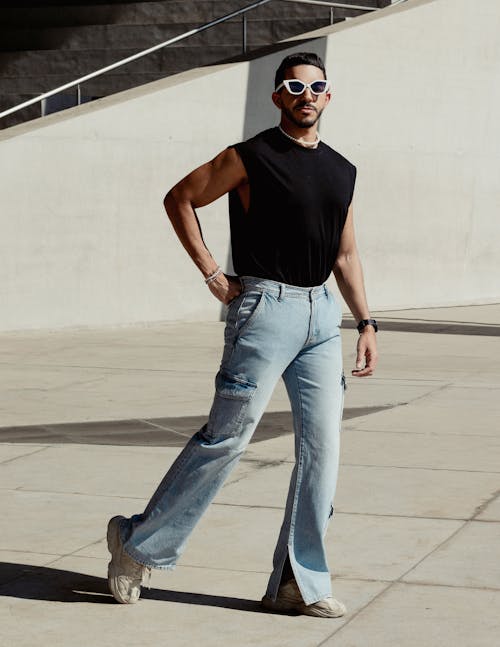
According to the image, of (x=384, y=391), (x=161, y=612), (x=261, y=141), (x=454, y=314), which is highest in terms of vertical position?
(x=261, y=141)

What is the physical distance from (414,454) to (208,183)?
11.1ft

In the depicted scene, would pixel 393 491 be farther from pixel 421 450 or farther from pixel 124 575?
pixel 124 575

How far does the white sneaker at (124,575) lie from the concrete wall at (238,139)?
31.4ft

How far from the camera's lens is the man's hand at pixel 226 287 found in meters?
4.90

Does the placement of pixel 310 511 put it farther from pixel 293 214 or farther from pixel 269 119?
pixel 269 119

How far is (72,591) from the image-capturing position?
5273 mm

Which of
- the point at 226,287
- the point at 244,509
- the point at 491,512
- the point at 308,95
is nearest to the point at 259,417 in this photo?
the point at 226,287

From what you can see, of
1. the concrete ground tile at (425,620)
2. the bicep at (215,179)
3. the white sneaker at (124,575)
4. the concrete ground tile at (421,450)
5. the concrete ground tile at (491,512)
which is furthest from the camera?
the concrete ground tile at (421,450)

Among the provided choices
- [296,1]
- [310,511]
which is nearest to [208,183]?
[310,511]

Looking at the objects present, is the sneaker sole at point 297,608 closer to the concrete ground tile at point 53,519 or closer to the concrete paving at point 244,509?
the concrete paving at point 244,509

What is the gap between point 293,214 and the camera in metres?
4.86

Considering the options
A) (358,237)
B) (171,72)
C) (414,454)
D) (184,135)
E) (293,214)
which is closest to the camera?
(293,214)

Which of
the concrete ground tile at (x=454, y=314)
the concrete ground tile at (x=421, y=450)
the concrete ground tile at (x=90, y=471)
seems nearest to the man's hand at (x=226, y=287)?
the concrete ground tile at (x=90, y=471)

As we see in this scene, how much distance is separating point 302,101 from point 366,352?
94cm
